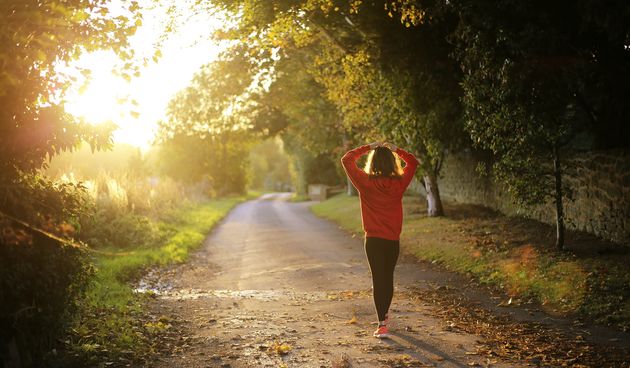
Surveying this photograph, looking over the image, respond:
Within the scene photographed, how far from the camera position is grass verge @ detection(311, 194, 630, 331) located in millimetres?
8477

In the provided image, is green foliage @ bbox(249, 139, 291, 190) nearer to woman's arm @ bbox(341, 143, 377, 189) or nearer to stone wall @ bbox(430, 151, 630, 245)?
stone wall @ bbox(430, 151, 630, 245)

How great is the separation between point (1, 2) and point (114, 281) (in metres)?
6.89

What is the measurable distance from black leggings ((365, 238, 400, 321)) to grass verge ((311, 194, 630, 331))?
2.82 metres

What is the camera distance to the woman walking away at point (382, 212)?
701 centimetres

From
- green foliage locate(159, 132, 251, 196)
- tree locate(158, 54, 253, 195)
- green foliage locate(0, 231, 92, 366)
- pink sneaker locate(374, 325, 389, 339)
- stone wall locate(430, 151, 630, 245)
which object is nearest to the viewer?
green foliage locate(0, 231, 92, 366)

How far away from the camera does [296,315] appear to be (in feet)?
27.4

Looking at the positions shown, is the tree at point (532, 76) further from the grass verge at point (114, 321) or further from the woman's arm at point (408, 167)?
the grass verge at point (114, 321)

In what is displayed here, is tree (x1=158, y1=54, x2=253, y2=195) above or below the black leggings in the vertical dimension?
above

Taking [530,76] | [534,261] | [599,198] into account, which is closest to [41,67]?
[530,76]

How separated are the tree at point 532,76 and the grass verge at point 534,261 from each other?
3.35 feet

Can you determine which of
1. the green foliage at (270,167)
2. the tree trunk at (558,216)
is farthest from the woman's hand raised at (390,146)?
the green foliage at (270,167)

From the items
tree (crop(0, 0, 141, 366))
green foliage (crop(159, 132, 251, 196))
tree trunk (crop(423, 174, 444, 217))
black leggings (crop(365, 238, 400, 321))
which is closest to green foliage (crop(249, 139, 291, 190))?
green foliage (crop(159, 132, 251, 196))

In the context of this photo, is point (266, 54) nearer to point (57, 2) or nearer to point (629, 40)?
point (629, 40)

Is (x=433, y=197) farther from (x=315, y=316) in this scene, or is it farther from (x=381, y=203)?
(x=381, y=203)
